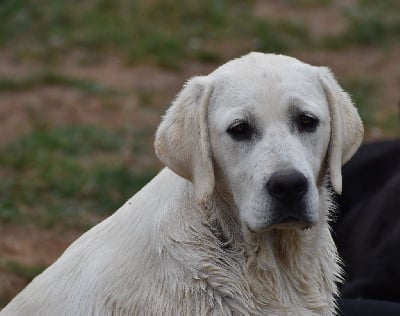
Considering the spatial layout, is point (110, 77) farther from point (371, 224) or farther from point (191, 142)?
point (191, 142)

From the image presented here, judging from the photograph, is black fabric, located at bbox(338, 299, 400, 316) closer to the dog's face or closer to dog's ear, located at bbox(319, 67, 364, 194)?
dog's ear, located at bbox(319, 67, 364, 194)

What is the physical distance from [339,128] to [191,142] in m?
0.60

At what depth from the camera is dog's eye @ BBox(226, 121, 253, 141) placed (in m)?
4.22

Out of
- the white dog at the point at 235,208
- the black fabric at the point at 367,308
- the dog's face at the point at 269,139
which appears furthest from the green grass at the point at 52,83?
the dog's face at the point at 269,139

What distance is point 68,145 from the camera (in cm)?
920

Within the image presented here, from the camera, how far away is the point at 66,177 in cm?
862

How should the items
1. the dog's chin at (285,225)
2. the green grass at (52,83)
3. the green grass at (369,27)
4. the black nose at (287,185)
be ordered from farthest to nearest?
the green grass at (369,27)
the green grass at (52,83)
the dog's chin at (285,225)
the black nose at (287,185)

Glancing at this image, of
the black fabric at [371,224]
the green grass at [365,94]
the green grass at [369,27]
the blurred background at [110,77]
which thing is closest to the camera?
the black fabric at [371,224]

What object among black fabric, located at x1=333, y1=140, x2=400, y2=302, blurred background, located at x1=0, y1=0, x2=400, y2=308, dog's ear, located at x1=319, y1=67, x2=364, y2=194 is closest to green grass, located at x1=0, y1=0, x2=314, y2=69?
blurred background, located at x1=0, y1=0, x2=400, y2=308

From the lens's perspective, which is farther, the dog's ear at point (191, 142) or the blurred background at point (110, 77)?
the blurred background at point (110, 77)

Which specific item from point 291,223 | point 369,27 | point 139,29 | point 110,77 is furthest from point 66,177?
point 369,27

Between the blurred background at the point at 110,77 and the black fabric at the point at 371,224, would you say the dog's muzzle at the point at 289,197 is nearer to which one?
the black fabric at the point at 371,224

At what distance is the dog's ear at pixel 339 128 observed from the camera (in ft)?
14.5

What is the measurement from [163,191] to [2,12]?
8409mm
